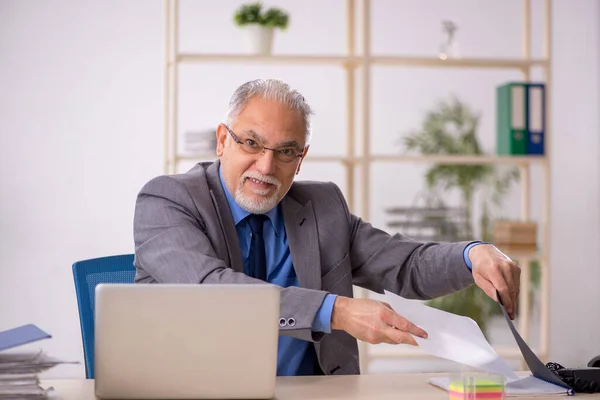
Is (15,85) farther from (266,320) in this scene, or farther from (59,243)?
(266,320)

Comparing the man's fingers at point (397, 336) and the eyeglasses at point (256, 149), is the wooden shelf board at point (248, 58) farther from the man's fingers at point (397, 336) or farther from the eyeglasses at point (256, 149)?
the man's fingers at point (397, 336)

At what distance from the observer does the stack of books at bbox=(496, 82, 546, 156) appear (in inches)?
156

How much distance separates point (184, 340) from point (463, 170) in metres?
3.58

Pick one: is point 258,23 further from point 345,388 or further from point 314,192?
point 345,388

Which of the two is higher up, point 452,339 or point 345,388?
point 452,339

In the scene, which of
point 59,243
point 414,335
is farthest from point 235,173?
point 59,243

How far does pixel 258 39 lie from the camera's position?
3.90 m

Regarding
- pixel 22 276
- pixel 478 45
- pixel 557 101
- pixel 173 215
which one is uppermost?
pixel 478 45

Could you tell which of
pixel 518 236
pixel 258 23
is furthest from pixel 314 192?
pixel 518 236

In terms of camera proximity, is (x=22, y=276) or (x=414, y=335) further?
(x=22, y=276)

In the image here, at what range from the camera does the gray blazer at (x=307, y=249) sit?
1.89 metres

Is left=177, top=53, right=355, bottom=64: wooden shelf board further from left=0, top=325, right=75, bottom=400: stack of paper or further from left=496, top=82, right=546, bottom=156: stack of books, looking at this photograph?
left=0, top=325, right=75, bottom=400: stack of paper

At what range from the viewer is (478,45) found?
487 centimetres

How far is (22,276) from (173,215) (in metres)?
2.80
